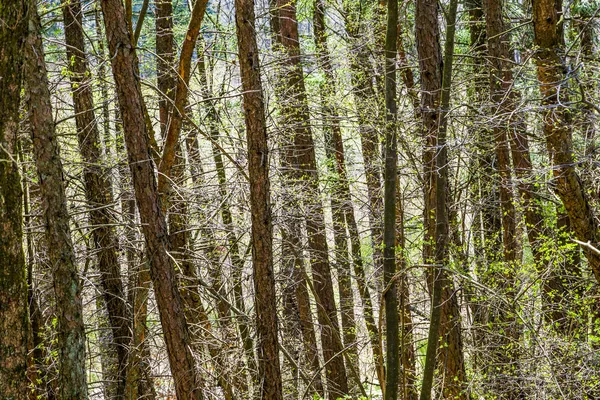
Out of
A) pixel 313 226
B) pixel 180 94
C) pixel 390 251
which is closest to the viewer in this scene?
pixel 390 251

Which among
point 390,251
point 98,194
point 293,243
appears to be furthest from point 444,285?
point 98,194

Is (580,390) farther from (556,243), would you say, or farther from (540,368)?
(556,243)

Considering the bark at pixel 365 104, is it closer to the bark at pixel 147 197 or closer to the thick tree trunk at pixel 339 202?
the thick tree trunk at pixel 339 202

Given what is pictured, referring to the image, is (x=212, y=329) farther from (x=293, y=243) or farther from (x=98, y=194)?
(x=98, y=194)

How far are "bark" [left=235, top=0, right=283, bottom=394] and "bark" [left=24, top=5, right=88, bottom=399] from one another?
2112 millimetres

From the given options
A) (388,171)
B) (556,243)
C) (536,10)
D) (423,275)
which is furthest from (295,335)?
(536,10)

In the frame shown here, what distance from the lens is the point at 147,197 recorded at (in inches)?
272

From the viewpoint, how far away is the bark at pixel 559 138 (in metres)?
7.39

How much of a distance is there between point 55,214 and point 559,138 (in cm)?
577

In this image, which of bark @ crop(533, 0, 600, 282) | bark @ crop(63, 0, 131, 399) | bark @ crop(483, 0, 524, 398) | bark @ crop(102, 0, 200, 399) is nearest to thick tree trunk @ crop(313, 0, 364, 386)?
bark @ crop(483, 0, 524, 398)

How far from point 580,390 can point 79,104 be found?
26.0 feet

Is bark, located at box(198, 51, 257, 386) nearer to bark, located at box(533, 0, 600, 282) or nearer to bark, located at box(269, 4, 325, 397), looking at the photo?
bark, located at box(269, 4, 325, 397)

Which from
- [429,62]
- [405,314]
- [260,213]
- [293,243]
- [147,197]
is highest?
[429,62]

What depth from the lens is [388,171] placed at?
262 inches
